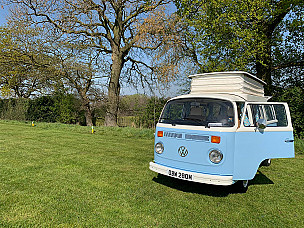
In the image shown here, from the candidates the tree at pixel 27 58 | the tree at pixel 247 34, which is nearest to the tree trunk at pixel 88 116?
the tree at pixel 27 58

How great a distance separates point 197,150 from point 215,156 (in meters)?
0.37

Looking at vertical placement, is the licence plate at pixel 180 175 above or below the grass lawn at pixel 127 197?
above

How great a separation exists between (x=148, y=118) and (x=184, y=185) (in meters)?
11.2

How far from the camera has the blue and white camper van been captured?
15.4 ft

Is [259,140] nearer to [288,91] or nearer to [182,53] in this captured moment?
[288,91]

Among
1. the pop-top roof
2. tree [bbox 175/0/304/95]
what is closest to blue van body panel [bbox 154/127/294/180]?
the pop-top roof

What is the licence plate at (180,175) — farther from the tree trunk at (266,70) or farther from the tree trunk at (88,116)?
the tree trunk at (88,116)

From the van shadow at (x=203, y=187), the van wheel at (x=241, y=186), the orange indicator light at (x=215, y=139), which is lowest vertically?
the van shadow at (x=203, y=187)

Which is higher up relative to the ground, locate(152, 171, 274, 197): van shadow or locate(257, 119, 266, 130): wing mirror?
locate(257, 119, 266, 130): wing mirror

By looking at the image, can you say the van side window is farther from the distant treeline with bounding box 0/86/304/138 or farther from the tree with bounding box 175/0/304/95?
the distant treeline with bounding box 0/86/304/138

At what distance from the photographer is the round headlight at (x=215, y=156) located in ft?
15.3

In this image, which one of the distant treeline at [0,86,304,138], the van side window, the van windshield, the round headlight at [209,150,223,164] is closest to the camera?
the round headlight at [209,150,223,164]

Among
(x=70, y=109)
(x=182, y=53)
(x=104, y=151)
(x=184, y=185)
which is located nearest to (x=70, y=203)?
(x=184, y=185)

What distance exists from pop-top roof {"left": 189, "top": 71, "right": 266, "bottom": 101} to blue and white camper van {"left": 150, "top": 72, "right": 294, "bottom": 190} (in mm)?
35
